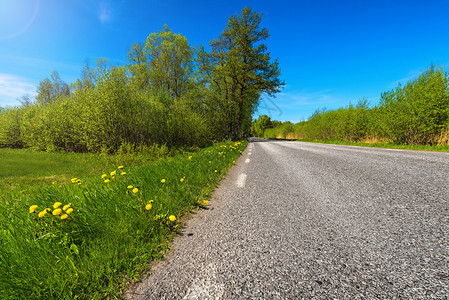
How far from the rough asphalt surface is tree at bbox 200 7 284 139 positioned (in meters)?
17.8

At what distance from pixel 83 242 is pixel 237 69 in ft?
69.3

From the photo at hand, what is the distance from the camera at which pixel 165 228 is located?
1.87 metres

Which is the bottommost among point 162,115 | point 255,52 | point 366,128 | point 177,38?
point 366,128

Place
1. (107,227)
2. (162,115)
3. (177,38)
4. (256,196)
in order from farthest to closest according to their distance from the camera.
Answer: (177,38), (162,115), (256,196), (107,227)

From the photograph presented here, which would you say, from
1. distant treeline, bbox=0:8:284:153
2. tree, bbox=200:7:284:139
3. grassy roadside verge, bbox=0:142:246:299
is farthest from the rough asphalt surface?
tree, bbox=200:7:284:139

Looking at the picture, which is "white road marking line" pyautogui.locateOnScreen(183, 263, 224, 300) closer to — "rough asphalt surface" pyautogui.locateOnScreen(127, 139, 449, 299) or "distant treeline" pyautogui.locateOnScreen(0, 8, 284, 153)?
"rough asphalt surface" pyautogui.locateOnScreen(127, 139, 449, 299)

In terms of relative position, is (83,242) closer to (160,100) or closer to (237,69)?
(160,100)

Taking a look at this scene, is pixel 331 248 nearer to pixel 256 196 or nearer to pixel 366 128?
pixel 256 196

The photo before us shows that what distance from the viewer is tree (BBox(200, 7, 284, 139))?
751 inches

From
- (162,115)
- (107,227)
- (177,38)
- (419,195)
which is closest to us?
(107,227)

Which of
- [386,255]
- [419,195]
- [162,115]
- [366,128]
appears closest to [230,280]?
[386,255]

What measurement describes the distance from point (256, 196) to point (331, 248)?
Result: 1.44 meters

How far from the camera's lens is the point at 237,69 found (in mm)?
19234

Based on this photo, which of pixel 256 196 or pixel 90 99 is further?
pixel 90 99
